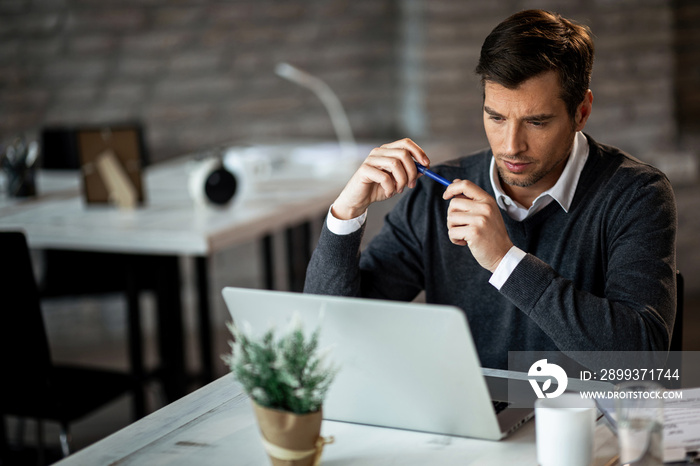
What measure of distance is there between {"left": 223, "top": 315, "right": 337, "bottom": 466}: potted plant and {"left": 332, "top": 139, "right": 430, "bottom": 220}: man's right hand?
475mm

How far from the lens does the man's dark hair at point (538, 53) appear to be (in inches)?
52.7

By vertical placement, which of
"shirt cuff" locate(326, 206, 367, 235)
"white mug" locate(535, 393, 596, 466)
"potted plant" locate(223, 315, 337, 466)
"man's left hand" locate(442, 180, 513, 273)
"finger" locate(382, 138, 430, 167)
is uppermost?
"finger" locate(382, 138, 430, 167)

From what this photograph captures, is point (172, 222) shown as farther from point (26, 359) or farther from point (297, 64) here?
point (297, 64)

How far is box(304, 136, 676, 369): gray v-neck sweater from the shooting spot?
1224 mm

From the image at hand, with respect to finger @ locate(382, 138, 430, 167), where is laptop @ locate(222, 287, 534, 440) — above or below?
below

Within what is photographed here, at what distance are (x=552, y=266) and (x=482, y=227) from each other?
266 mm

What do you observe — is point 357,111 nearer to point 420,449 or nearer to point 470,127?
point 470,127

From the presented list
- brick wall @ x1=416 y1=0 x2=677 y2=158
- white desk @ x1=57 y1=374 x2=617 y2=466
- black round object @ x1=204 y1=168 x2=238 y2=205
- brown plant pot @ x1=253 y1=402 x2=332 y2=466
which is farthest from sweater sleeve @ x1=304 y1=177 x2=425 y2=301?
brick wall @ x1=416 y1=0 x2=677 y2=158

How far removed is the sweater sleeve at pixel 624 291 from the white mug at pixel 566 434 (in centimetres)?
30

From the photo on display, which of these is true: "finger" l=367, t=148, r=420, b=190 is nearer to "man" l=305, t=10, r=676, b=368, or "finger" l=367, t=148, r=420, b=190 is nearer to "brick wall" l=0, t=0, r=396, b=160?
"man" l=305, t=10, r=676, b=368

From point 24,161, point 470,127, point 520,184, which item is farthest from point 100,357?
point 520,184

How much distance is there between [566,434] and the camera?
92 centimetres

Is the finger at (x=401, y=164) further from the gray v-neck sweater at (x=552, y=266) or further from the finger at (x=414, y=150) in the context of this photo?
the gray v-neck sweater at (x=552, y=266)

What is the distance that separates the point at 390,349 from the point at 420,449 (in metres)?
0.14
